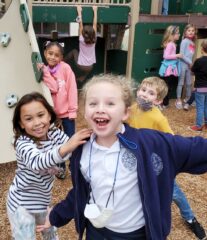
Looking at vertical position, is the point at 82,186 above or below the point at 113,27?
below

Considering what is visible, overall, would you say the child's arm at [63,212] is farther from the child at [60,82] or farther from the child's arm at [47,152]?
the child at [60,82]

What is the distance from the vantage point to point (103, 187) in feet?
5.12

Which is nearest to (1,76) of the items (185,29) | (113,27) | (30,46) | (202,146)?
(30,46)

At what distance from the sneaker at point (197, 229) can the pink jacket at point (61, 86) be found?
1601mm

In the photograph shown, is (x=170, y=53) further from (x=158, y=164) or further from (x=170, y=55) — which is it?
(x=158, y=164)

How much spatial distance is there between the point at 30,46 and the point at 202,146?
320cm

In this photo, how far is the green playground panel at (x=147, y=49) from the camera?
6918 millimetres

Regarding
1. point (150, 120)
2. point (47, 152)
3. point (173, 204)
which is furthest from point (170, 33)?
point (47, 152)

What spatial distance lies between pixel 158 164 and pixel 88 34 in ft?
17.0

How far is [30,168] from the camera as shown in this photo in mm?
1908

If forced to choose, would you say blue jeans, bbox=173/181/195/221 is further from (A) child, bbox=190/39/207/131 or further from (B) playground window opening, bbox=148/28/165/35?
(B) playground window opening, bbox=148/28/165/35

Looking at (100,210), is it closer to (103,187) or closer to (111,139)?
(103,187)

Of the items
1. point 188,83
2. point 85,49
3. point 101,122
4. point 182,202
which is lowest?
point 182,202

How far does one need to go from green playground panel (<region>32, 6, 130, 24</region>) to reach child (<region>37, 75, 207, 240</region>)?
190 inches
